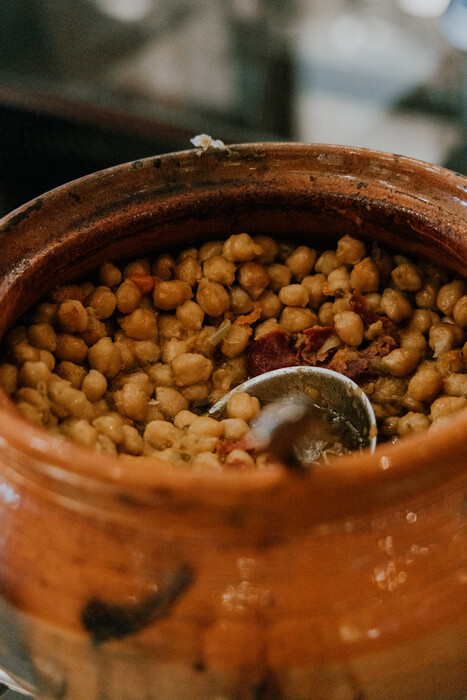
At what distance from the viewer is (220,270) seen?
4.17ft

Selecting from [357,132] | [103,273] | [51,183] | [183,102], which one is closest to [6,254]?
[103,273]

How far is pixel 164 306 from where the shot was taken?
50.2 inches

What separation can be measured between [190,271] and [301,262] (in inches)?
8.2

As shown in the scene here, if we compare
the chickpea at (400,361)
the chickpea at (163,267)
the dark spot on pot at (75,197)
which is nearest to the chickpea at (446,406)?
the chickpea at (400,361)

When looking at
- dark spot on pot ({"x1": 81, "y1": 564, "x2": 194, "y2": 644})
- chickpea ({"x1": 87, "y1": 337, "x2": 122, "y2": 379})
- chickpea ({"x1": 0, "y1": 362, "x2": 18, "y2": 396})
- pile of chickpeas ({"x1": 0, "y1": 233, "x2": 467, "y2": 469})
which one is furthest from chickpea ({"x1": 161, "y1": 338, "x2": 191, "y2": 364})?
dark spot on pot ({"x1": 81, "y1": 564, "x2": 194, "y2": 644})

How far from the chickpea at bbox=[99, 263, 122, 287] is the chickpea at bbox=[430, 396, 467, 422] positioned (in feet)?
1.91

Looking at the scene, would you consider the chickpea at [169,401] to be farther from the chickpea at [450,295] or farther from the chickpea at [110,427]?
the chickpea at [450,295]

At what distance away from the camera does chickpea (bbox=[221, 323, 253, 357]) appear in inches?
50.1

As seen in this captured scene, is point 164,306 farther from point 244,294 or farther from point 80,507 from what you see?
point 80,507

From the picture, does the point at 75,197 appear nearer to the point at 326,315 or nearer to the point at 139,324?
the point at 139,324

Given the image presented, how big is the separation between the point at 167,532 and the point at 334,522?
17cm

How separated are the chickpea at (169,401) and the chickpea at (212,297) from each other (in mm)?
168

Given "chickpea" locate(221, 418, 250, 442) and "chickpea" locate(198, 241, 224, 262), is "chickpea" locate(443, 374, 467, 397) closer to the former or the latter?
"chickpea" locate(221, 418, 250, 442)

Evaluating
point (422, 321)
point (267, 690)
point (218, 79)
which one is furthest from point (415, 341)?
point (218, 79)
